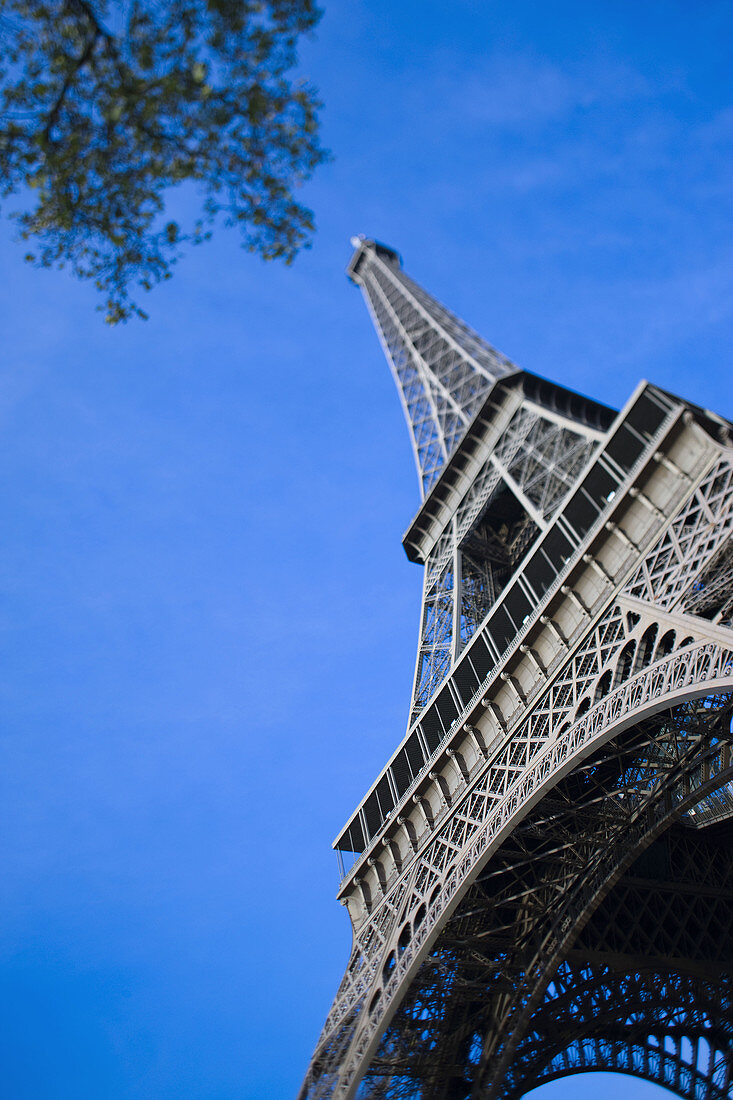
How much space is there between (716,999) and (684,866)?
5.00 metres

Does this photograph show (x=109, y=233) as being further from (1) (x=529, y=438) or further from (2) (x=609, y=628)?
(1) (x=529, y=438)

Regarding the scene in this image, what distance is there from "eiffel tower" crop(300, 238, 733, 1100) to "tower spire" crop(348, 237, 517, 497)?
24.6ft

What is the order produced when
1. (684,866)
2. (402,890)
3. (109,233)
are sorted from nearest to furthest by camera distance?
(109,233) → (402,890) → (684,866)

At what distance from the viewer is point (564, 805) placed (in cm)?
2095

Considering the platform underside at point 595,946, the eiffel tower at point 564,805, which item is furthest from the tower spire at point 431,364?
the platform underside at point 595,946

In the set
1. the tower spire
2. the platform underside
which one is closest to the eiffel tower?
the platform underside

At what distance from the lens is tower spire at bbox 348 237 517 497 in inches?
1591

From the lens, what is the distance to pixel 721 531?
15.0 m

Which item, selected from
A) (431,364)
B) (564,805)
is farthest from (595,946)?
(431,364)

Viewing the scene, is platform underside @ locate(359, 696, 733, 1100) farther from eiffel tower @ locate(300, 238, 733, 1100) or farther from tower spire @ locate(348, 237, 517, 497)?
tower spire @ locate(348, 237, 517, 497)

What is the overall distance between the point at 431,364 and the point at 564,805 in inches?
1208

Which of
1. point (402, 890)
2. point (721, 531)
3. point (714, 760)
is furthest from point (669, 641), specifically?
point (402, 890)

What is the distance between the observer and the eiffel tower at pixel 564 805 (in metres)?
16.8

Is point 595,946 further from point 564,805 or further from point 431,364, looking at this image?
point 431,364
